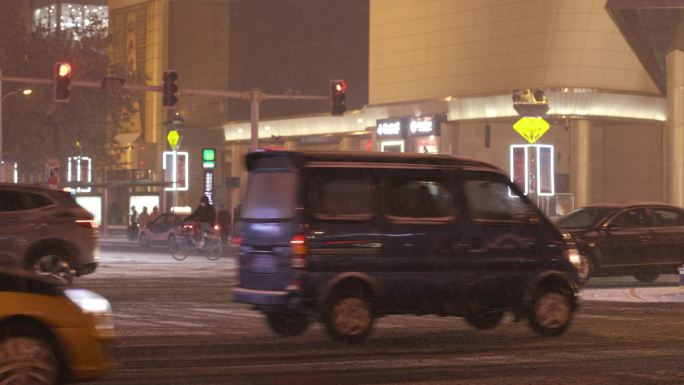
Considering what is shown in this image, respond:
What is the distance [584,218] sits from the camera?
27531 millimetres

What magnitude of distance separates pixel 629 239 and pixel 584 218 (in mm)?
1009

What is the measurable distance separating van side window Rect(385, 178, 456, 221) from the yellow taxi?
20.6ft

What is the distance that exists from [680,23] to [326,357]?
38082 millimetres

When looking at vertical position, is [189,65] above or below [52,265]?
above

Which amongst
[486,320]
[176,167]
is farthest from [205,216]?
[176,167]

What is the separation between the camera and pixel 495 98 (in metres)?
60.5

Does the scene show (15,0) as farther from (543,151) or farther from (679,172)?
(543,151)

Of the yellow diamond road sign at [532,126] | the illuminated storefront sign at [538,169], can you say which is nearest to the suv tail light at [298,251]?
the illuminated storefront sign at [538,169]

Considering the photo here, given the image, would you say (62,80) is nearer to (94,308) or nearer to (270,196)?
(270,196)

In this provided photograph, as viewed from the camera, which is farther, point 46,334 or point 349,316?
point 349,316

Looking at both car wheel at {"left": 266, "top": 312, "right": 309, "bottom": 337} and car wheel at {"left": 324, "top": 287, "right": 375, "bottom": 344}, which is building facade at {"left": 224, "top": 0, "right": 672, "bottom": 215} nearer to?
car wheel at {"left": 266, "top": 312, "right": 309, "bottom": 337}

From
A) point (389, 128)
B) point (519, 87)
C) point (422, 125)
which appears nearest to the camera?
point (519, 87)

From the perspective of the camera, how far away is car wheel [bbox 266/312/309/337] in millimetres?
16766

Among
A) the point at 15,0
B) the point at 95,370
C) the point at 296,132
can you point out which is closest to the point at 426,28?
the point at 296,132
